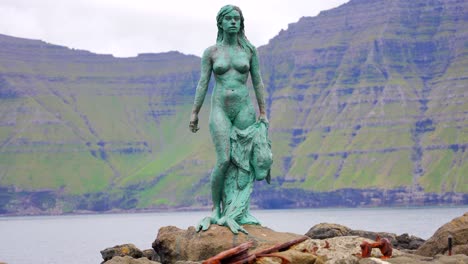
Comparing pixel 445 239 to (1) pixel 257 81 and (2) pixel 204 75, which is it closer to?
(1) pixel 257 81

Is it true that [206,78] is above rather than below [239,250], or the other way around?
above

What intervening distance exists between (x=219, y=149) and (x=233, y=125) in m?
0.69

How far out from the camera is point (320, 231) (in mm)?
30516

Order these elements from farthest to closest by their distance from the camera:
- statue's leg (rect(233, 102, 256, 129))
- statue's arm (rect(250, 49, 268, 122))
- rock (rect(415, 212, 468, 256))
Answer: statue's arm (rect(250, 49, 268, 122)) < statue's leg (rect(233, 102, 256, 129)) < rock (rect(415, 212, 468, 256))

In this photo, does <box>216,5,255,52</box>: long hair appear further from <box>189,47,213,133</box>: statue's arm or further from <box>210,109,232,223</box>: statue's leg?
<box>210,109,232,223</box>: statue's leg

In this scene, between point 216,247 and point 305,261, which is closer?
point 305,261

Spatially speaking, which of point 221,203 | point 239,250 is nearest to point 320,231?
point 221,203

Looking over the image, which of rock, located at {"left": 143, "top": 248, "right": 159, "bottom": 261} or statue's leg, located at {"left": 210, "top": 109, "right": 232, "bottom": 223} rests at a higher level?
statue's leg, located at {"left": 210, "top": 109, "right": 232, "bottom": 223}

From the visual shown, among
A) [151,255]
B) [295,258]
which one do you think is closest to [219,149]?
[151,255]

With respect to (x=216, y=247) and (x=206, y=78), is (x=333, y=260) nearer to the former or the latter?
(x=216, y=247)

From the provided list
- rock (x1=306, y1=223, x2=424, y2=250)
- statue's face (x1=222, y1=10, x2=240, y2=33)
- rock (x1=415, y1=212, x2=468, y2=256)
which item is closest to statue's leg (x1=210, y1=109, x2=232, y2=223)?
statue's face (x1=222, y1=10, x2=240, y2=33)

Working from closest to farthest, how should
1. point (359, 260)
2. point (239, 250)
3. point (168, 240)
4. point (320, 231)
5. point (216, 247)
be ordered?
point (239, 250), point (359, 260), point (216, 247), point (168, 240), point (320, 231)

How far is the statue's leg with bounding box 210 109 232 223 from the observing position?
21.6 meters

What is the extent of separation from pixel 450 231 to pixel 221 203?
4676 millimetres
